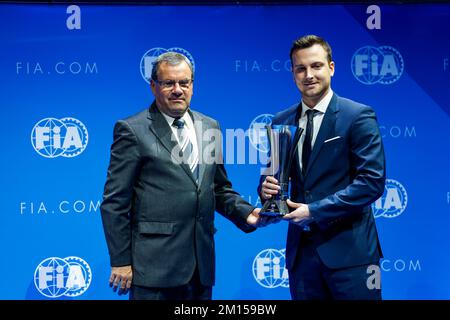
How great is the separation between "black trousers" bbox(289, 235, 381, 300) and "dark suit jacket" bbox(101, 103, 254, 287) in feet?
1.50

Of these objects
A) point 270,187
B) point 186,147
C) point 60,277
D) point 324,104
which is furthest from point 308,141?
point 60,277

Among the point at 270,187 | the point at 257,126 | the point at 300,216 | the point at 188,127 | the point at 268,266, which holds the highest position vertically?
the point at 257,126

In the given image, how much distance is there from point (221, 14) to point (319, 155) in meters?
1.89

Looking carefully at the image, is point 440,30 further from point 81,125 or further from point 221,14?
point 81,125

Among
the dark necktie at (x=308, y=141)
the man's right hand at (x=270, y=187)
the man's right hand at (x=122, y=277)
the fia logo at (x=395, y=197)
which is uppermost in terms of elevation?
the dark necktie at (x=308, y=141)

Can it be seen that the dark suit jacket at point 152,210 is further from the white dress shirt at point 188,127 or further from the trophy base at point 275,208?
the trophy base at point 275,208

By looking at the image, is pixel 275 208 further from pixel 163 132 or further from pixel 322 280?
pixel 163 132


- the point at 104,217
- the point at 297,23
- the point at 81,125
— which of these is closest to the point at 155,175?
the point at 104,217

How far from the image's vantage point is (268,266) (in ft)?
15.7

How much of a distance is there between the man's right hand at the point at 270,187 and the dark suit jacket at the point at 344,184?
154 mm

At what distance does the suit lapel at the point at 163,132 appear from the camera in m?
3.31

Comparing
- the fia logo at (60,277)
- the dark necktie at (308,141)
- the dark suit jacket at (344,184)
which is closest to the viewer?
the dark suit jacket at (344,184)

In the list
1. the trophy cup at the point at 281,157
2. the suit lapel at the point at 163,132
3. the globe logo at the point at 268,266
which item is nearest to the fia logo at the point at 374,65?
the globe logo at the point at 268,266

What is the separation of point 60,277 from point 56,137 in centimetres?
100
